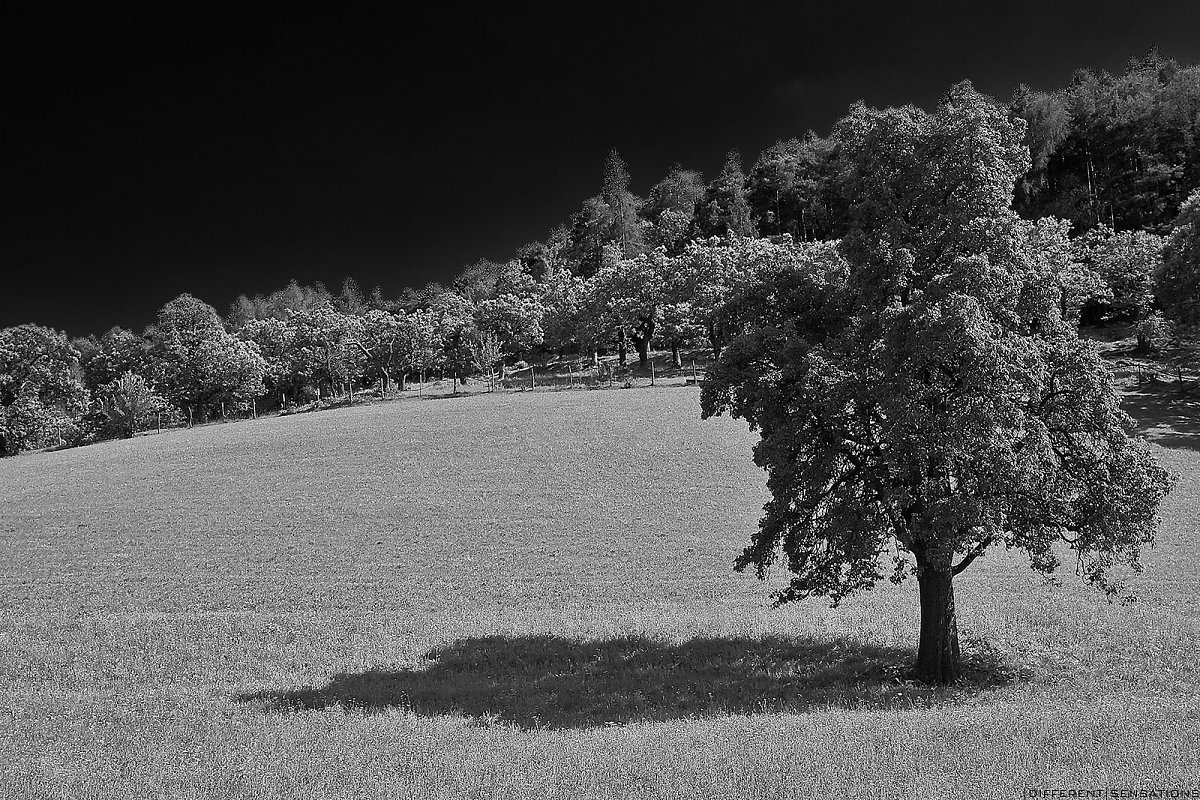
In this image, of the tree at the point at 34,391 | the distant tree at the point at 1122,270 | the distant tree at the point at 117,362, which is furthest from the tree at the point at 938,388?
the distant tree at the point at 117,362

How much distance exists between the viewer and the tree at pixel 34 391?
323ft

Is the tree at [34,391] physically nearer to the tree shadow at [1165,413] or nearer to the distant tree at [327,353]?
the distant tree at [327,353]

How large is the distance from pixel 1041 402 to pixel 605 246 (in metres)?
177

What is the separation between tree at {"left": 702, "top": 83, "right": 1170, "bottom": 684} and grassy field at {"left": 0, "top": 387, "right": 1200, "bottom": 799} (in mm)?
3553

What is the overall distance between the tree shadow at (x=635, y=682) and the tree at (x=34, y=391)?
3983 inches

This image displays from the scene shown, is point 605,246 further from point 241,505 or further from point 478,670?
point 478,670

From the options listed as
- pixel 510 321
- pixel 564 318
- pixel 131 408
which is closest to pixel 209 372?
pixel 131 408

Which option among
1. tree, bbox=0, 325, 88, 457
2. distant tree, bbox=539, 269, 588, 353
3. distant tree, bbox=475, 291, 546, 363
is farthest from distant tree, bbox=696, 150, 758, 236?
tree, bbox=0, 325, 88, 457

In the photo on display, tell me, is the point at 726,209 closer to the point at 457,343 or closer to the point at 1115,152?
the point at 1115,152

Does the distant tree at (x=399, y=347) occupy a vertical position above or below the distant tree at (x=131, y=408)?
above

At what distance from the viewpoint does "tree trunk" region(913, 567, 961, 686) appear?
60.6 feet

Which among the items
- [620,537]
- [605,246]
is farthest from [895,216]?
[605,246]

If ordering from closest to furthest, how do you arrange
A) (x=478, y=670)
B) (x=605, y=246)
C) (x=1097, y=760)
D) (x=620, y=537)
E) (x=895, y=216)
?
1. (x=1097, y=760)
2. (x=895, y=216)
3. (x=478, y=670)
4. (x=620, y=537)
5. (x=605, y=246)

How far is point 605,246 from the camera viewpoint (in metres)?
191
